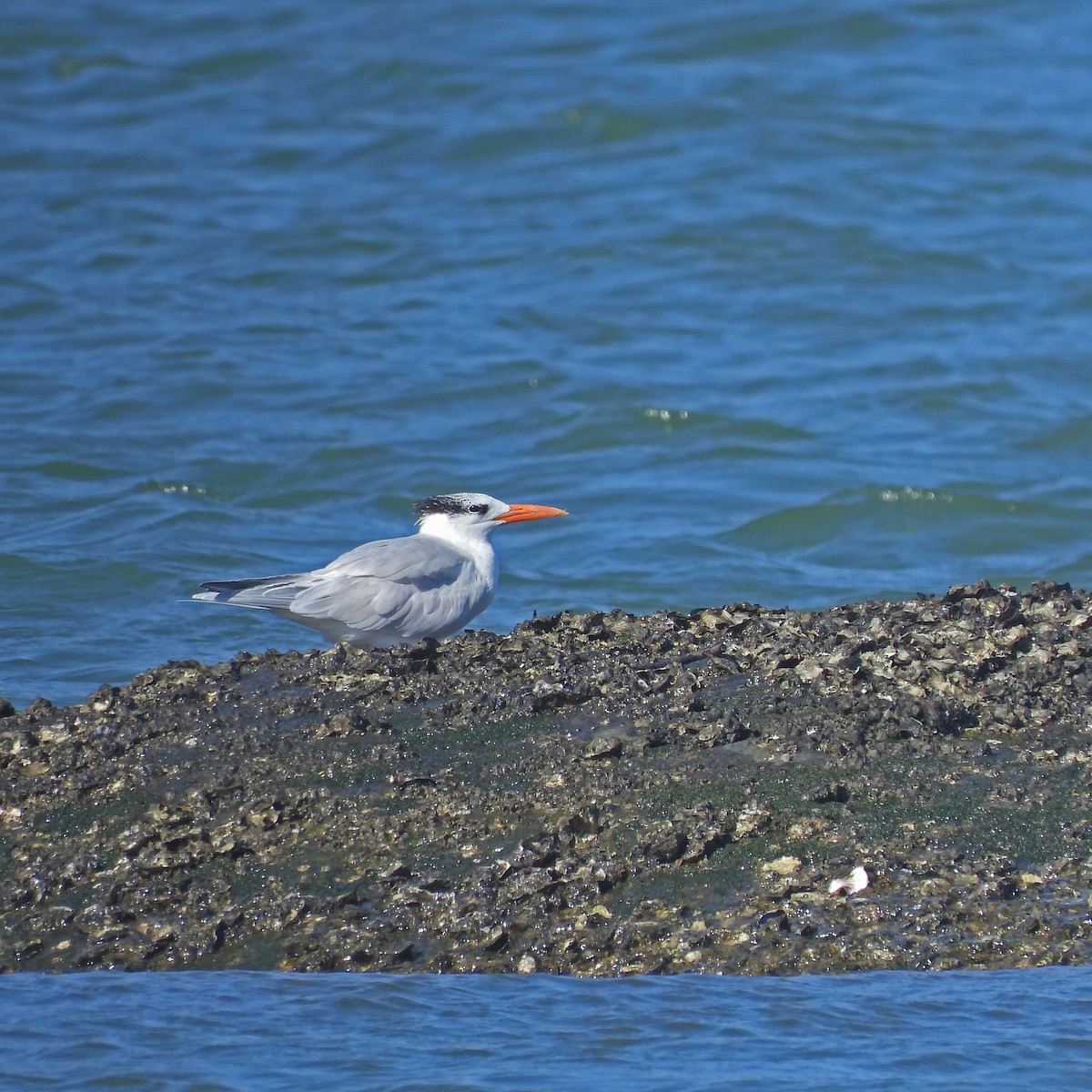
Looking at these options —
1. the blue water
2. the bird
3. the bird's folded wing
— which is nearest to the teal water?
the bird

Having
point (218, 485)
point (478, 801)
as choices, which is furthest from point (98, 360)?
point (478, 801)

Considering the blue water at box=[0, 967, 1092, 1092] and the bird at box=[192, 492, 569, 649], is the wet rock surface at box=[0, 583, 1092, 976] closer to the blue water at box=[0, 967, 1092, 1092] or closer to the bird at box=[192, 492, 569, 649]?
the blue water at box=[0, 967, 1092, 1092]

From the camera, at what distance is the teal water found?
9.59 metres

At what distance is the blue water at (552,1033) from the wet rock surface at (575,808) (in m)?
0.10

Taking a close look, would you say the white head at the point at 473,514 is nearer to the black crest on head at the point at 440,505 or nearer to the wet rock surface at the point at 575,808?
the black crest on head at the point at 440,505

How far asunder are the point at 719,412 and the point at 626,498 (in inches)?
61.8

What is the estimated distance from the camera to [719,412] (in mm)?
11703

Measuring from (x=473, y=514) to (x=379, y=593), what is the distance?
1003 mm

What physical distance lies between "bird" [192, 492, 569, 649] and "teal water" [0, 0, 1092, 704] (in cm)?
110

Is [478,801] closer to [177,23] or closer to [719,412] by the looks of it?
→ [719,412]

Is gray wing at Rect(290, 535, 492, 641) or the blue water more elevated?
gray wing at Rect(290, 535, 492, 641)

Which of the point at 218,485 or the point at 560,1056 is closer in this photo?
the point at 560,1056

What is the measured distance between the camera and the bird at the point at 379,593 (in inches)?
263

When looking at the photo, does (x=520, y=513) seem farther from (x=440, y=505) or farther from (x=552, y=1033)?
(x=552, y=1033)
